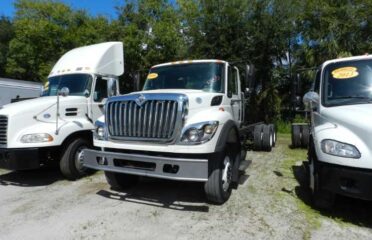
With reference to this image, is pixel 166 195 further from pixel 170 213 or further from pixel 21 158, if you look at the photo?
pixel 21 158

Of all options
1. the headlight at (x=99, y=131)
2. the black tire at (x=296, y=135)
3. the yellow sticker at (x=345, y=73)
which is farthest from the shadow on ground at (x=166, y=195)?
the black tire at (x=296, y=135)

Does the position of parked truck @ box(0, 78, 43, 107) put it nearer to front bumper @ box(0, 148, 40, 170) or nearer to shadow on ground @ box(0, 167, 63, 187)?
shadow on ground @ box(0, 167, 63, 187)

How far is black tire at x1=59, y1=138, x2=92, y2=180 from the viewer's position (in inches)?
271

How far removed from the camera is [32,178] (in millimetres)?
7500

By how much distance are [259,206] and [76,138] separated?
4142 mm

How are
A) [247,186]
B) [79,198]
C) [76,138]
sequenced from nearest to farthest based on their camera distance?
[79,198], [247,186], [76,138]

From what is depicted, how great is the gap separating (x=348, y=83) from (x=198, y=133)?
2.61 m

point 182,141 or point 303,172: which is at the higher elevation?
point 182,141

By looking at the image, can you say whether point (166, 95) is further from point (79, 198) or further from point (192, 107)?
point (79, 198)

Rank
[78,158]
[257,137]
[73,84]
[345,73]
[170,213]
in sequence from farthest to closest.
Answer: [257,137], [73,84], [78,158], [345,73], [170,213]

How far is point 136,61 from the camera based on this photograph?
2092 cm

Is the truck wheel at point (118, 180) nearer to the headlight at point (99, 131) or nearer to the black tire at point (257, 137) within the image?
the headlight at point (99, 131)

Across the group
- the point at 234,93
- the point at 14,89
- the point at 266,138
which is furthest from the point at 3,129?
the point at 14,89

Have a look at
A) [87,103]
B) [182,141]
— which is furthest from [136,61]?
[182,141]
